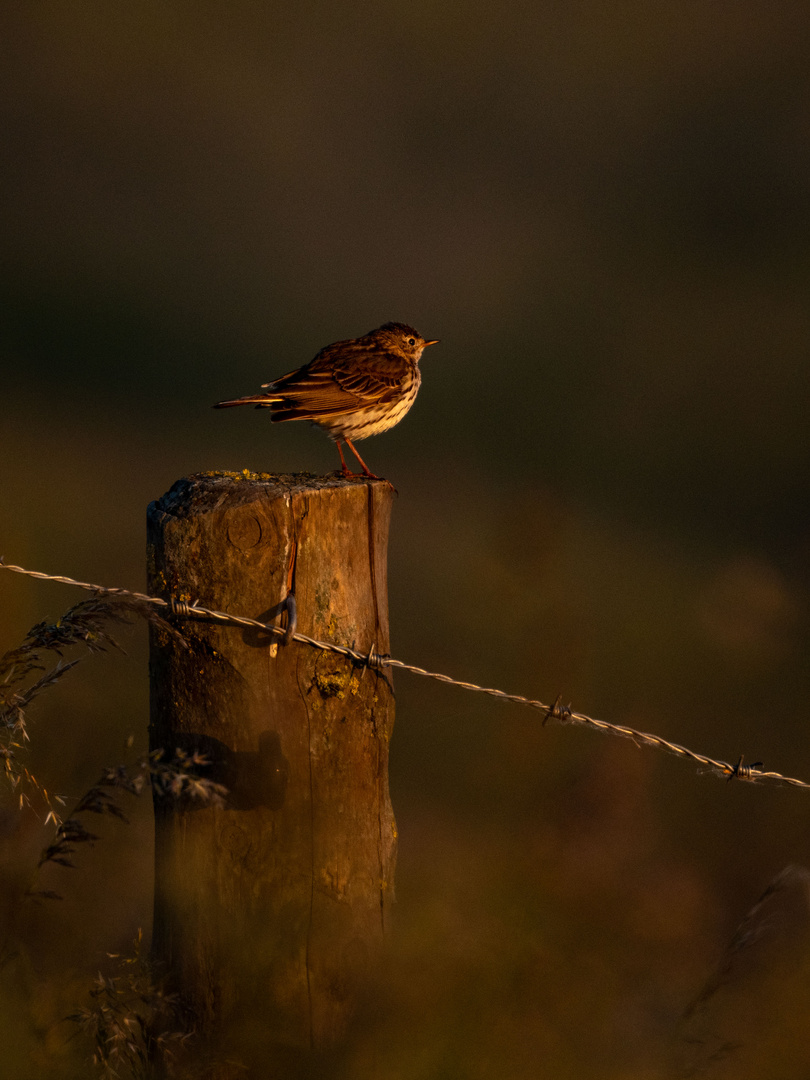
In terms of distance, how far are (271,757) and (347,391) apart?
2.89m

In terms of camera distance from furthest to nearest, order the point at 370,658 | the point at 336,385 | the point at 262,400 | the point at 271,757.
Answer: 1. the point at 336,385
2. the point at 262,400
3. the point at 370,658
4. the point at 271,757

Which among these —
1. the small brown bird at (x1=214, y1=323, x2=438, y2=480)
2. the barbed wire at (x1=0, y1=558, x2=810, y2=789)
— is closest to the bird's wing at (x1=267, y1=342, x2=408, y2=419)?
the small brown bird at (x1=214, y1=323, x2=438, y2=480)

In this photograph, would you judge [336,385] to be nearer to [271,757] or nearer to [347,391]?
[347,391]

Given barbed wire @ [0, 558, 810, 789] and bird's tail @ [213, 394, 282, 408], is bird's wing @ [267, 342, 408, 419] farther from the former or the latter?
barbed wire @ [0, 558, 810, 789]

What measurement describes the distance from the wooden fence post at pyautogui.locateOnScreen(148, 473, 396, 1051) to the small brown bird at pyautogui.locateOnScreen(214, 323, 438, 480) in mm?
2008

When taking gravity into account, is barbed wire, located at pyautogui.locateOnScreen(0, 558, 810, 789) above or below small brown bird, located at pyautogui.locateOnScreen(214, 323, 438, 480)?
below

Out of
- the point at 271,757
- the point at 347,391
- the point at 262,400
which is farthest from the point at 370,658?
the point at 347,391

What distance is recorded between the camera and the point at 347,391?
5.58 m

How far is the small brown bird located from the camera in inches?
215

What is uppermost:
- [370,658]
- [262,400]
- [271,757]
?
[262,400]

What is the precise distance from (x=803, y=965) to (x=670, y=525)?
12.8 m

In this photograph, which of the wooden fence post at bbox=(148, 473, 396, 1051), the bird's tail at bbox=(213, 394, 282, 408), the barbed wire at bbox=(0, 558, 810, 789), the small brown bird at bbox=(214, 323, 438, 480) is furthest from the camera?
the small brown bird at bbox=(214, 323, 438, 480)

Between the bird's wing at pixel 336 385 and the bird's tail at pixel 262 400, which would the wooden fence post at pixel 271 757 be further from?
the bird's wing at pixel 336 385

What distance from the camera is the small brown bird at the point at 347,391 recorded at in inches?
215
